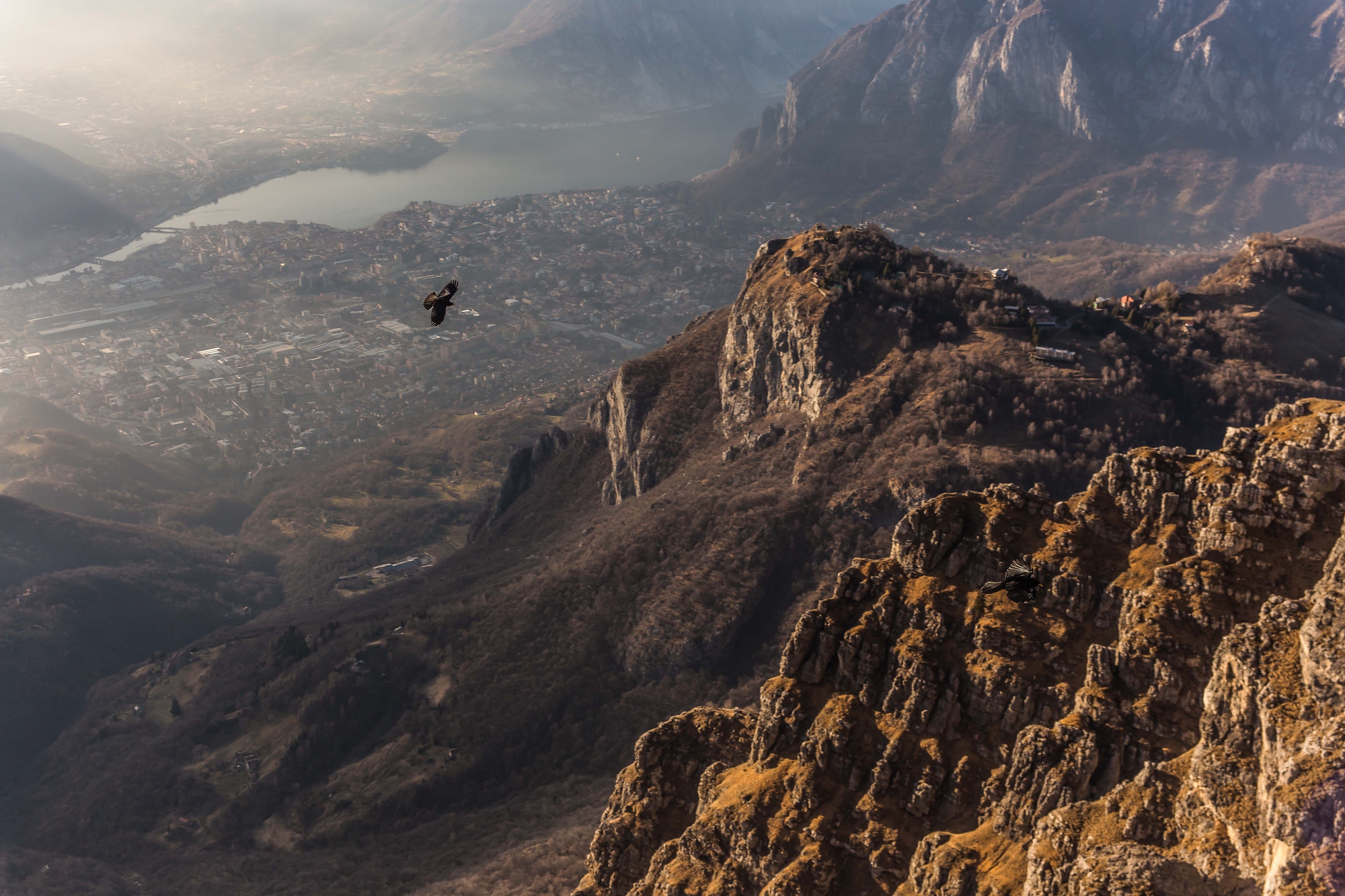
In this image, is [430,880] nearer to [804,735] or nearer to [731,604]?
[731,604]

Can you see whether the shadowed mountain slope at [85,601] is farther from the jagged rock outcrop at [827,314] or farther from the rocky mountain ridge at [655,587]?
the jagged rock outcrop at [827,314]

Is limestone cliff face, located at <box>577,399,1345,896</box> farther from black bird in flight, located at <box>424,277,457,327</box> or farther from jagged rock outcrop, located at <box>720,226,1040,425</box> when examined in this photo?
jagged rock outcrop, located at <box>720,226,1040,425</box>

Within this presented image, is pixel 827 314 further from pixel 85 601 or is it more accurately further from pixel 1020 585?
pixel 85 601

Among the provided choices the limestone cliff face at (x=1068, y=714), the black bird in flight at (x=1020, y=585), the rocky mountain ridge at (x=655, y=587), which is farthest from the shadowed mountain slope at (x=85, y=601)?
the black bird in flight at (x=1020, y=585)

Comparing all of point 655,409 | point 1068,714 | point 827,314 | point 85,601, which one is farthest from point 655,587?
point 85,601

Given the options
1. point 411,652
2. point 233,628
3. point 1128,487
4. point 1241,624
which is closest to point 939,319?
point 411,652

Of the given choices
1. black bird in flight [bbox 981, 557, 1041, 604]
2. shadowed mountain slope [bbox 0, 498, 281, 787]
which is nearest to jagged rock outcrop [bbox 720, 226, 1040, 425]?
black bird in flight [bbox 981, 557, 1041, 604]
